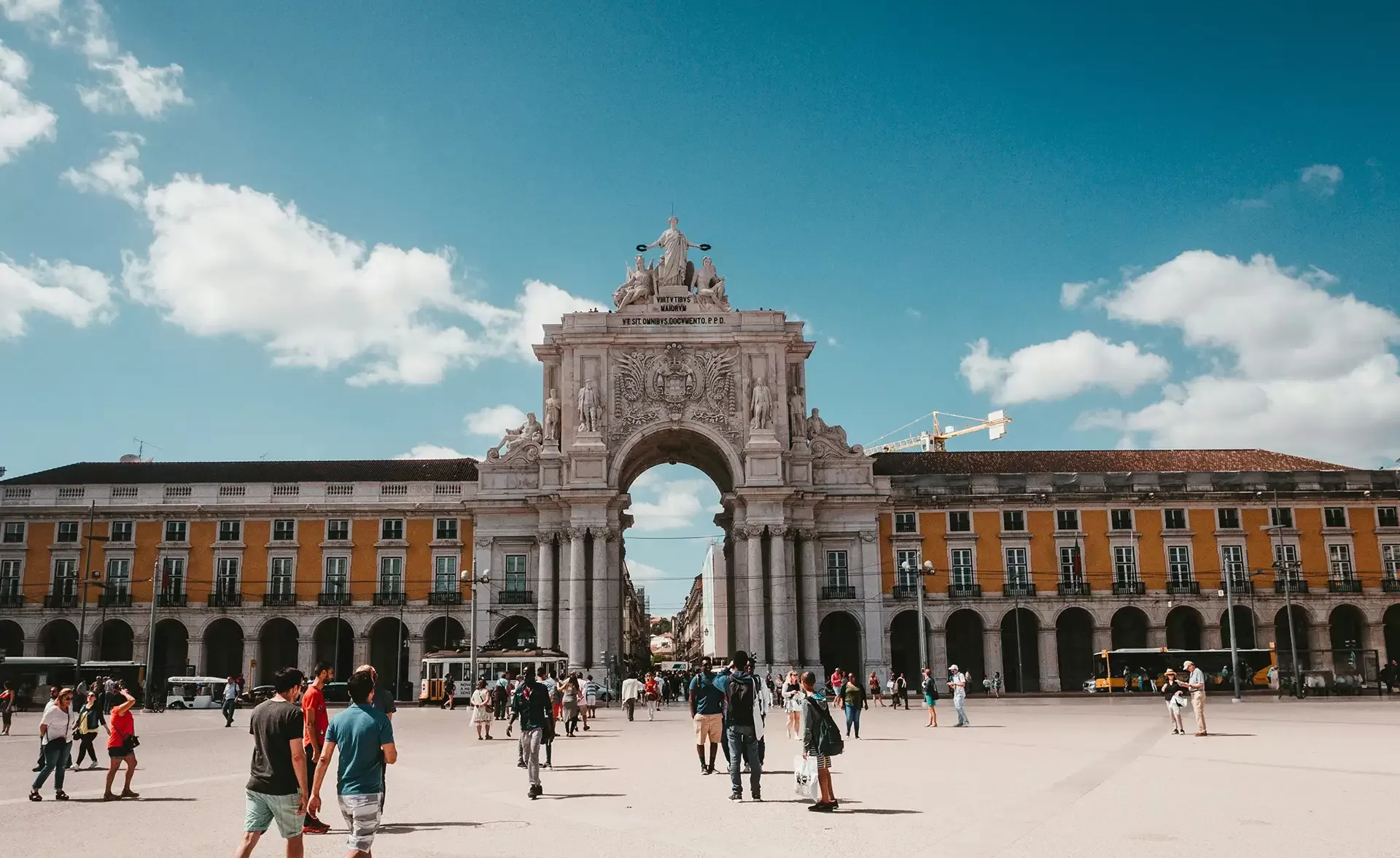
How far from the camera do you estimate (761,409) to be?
2507 inches

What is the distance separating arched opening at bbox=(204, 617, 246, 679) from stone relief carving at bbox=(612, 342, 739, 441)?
24285 mm

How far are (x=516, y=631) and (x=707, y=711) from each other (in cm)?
4679

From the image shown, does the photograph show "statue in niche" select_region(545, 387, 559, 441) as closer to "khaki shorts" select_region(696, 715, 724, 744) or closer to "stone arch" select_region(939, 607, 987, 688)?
"stone arch" select_region(939, 607, 987, 688)

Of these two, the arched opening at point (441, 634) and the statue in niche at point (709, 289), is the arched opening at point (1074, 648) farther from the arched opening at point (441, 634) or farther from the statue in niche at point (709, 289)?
the arched opening at point (441, 634)

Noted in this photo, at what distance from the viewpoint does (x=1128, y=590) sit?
65.3 metres

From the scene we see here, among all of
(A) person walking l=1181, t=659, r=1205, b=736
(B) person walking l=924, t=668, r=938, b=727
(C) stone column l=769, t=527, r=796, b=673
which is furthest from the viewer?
(C) stone column l=769, t=527, r=796, b=673

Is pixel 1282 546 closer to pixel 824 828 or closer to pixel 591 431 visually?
pixel 591 431

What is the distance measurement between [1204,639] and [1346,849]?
57.3 m

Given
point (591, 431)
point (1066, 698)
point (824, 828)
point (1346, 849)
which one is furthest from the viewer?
point (591, 431)

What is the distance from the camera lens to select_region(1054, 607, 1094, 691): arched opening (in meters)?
66.8

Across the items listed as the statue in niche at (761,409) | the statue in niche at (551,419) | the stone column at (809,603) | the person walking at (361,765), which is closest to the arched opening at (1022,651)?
the stone column at (809,603)

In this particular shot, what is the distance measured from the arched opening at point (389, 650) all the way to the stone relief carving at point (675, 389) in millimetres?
16452

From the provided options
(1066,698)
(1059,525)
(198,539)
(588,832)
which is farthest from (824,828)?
(198,539)

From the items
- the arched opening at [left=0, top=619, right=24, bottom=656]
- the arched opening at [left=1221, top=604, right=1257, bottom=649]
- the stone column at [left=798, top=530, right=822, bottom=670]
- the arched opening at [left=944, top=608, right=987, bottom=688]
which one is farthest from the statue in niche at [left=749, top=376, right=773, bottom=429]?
the arched opening at [left=0, top=619, right=24, bottom=656]
